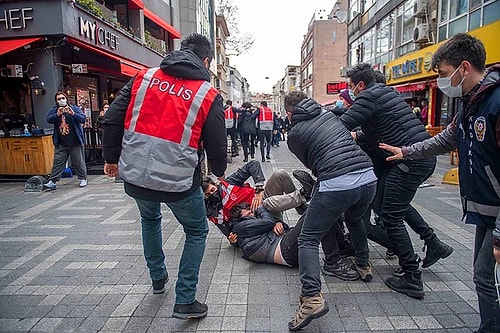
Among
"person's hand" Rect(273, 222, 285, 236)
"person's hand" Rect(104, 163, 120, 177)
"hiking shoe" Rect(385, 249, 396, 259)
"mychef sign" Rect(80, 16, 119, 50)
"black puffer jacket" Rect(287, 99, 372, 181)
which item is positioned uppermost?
"mychef sign" Rect(80, 16, 119, 50)

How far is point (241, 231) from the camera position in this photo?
3945mm

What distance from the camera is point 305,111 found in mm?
2934

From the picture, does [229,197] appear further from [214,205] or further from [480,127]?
[480,127]

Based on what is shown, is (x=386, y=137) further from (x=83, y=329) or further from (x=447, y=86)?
(x=83, y=329)

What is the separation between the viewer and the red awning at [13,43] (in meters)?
8.30

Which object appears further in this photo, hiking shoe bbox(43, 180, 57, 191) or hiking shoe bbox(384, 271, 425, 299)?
hiking shoe bbox(43, 180, 57, 191)

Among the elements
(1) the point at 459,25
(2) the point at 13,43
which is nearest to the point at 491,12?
(1) the point at 459,25

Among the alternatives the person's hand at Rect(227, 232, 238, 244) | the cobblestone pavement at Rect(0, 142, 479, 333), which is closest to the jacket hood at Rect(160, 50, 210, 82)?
the cobblestone pavement at Rect(0, 142, 479, 333)

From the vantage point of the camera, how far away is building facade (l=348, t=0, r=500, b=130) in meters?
11.5

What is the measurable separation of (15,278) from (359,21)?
2607cm

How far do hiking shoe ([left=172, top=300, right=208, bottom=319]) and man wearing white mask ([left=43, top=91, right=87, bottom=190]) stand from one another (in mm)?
5941

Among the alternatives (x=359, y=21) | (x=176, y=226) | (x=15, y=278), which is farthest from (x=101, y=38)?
(x=359, y=21)

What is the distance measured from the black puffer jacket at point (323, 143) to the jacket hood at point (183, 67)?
0.79 metres

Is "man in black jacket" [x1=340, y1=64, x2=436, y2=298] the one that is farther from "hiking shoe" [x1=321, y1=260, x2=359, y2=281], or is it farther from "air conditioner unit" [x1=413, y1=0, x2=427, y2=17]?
"air conditioner unit" [x1=413, y1=0, x2=427, y2=17]
